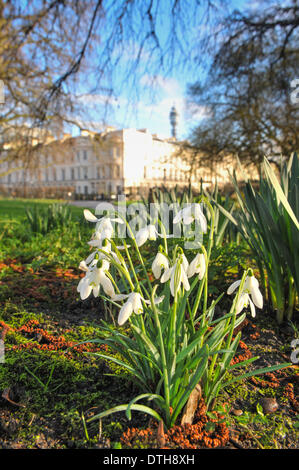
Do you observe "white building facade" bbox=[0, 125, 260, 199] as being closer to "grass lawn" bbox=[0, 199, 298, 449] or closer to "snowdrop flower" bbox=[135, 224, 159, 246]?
"grass lawn" bbox=[0, 199, 298, 449]

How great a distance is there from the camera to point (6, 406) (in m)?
1.21

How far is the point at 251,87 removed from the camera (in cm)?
614

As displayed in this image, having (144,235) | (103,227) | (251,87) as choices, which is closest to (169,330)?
(144,235)

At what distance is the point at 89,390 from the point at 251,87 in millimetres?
6293

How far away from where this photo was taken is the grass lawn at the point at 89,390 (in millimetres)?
1066

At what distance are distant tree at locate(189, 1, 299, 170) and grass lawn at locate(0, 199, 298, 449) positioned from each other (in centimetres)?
385

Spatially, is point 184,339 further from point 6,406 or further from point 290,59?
point 290,59

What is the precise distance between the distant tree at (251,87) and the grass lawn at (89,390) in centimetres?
385

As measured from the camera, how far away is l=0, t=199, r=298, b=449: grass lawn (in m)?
1.07

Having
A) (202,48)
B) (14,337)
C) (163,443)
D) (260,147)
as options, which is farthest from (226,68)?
(163,443)

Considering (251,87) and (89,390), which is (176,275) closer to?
(89,390)

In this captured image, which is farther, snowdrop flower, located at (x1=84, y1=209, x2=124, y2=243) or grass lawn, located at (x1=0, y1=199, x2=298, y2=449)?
snowdrop flower, located at (x1=84, y1=209, x2=124, y2=243)

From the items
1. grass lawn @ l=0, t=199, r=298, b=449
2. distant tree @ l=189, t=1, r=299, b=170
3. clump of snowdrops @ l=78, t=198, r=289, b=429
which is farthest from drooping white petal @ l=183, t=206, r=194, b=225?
distant tree @ l=189, t=1, r=299, b=170

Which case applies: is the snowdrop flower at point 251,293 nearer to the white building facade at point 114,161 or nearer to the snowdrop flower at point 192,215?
the snowdrop flower at point 192,215
